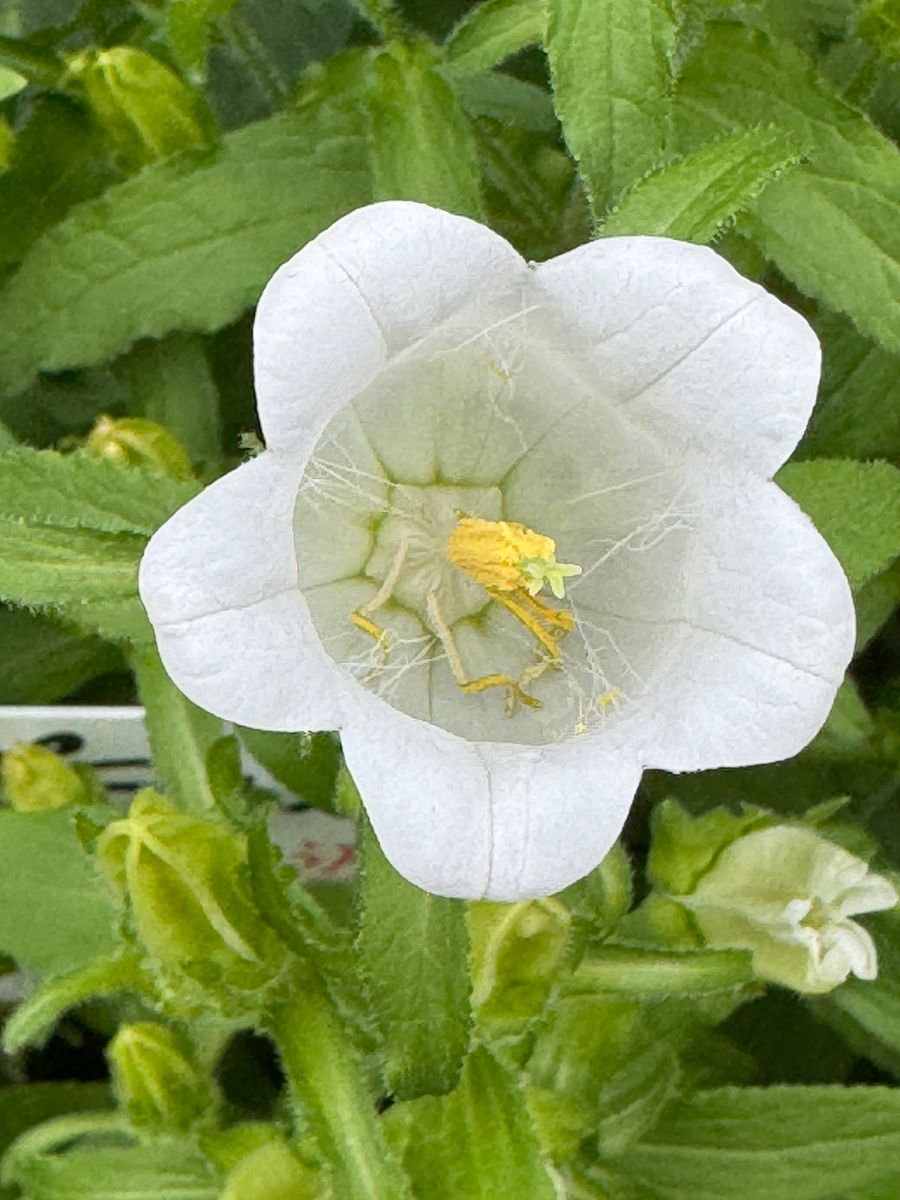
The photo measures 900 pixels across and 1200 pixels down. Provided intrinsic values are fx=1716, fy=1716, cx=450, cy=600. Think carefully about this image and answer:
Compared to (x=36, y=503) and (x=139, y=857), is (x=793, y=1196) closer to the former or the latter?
(x=139, y=857)

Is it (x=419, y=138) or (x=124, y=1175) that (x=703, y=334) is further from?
(x=124, y=1175)

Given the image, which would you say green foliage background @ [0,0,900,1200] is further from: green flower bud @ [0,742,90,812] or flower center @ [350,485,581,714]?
flower center @ [350,485,581,714]

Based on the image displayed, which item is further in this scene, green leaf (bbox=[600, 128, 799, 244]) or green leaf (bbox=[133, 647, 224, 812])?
green leaf (bbox=[133, 647, 224, 812])

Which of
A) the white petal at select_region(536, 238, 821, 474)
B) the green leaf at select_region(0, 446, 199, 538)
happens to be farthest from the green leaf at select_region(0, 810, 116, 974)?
the white petal at select_region(536, 238, 821, 474)

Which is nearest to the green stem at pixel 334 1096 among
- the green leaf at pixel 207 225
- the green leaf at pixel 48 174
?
the green leaf at pixel 207 225

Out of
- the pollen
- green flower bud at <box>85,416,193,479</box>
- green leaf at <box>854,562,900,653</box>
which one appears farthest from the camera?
green leaf at <box>854,562,900,653</box>

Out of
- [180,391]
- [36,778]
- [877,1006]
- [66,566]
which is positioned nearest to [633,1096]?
[877,1006]

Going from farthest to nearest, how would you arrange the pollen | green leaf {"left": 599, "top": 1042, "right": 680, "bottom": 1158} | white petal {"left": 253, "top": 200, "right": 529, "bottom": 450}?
green leaf {"left": 599, "top": 1042, "right": 680, "bottom": 1158}, the pollen, white petal {"left": 253, "top": 200, "right": 529, "bottom": 450}

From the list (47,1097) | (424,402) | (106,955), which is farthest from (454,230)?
(47,1097)
